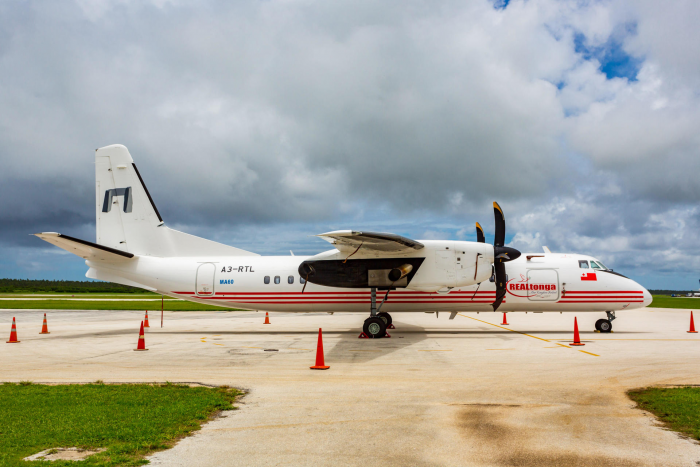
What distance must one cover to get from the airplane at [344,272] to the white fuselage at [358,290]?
4 cm

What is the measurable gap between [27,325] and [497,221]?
74.4ft

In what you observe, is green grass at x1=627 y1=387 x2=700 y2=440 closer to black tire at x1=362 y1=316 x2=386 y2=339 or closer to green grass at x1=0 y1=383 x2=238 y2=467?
green grass at x1=0 y1=383 x2=238 y2=467

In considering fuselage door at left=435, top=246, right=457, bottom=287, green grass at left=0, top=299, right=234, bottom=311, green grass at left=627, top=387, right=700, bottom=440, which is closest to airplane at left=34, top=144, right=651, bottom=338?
fuselage door at left=435, top=246, right=457, bottom=287

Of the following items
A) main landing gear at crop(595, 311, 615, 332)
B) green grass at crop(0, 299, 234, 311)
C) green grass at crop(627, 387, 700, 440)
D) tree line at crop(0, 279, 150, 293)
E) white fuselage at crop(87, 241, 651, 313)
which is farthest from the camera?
tree line at crop(0, 279, 150, 293)

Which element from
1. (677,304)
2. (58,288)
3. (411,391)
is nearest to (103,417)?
(411,391)

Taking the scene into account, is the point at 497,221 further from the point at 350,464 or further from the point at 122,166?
the point at 122,166

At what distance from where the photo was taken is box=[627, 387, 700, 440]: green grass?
621cm

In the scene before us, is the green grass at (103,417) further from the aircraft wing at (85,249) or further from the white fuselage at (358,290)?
the white fuselage at (358,290)

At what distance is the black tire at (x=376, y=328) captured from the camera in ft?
55.6

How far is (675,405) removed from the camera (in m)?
7.17

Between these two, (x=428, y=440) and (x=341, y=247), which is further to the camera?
(x=341, y=247)

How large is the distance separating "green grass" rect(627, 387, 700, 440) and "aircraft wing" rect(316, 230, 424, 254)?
8183mm

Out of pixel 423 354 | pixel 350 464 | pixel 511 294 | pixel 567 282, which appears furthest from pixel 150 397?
pixel 567 282

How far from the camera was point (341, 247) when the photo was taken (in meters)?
16.7
